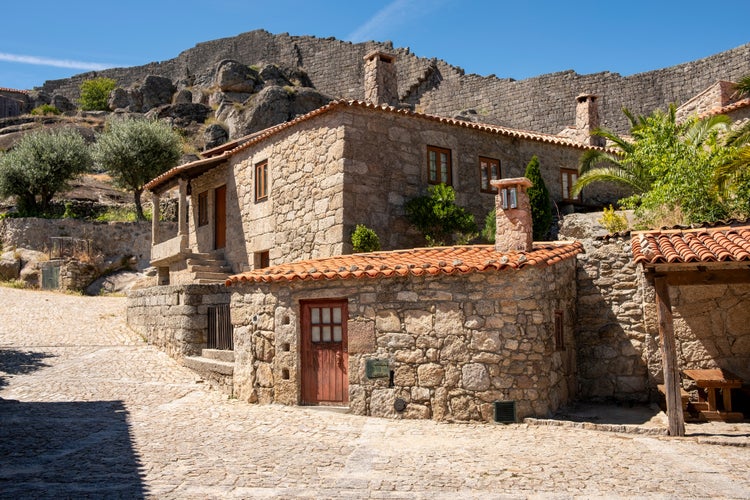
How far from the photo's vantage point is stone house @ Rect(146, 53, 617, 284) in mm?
14633

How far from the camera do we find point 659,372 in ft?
35.2

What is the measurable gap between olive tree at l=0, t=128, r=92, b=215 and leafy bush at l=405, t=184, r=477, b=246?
703 inches

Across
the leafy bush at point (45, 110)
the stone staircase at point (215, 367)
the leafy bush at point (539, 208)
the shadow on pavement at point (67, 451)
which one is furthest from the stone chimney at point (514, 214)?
the leafy bush at point (45, 110)

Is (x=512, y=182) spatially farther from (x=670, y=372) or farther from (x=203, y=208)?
(x=203, y=208)

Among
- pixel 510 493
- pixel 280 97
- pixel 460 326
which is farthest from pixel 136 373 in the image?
pixel 280 97

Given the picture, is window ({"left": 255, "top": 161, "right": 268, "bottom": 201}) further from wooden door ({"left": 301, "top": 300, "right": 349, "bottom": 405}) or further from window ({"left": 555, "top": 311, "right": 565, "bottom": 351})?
window ({"left": 555, "top": 311, "right": 565, "bottom": 351})

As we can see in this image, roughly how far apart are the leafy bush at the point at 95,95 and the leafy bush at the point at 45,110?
5.83ft

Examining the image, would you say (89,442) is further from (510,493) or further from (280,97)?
(280,97)

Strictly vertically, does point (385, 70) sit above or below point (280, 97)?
below

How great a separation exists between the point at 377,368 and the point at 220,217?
10.7 metres

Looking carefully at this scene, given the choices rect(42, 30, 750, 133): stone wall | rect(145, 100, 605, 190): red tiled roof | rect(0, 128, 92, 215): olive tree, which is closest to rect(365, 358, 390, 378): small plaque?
rect(145, 100, 605, 190): red tiled roof

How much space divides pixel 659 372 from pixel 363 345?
4.94 m

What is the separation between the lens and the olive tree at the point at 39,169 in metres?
25.9

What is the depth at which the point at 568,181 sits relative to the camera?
18.7 meters
